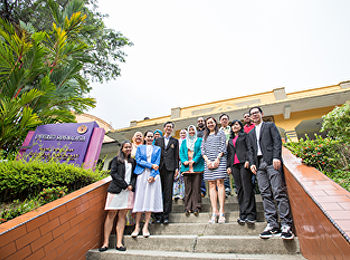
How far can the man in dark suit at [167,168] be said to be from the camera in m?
3.34

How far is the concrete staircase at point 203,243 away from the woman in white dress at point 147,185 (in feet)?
0.90

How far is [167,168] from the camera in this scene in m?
3.65

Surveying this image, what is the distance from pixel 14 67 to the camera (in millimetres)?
4668

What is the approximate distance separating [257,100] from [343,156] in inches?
251

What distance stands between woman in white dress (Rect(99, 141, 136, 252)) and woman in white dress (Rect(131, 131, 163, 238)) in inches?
4.5

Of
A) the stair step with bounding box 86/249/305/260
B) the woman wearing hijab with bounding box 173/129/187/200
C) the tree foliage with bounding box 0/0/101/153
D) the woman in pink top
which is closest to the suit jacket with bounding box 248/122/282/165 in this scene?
the woman in pink top

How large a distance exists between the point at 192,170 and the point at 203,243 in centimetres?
131

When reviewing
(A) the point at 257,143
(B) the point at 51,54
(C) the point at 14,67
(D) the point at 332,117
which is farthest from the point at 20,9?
(D) the point at 332,117

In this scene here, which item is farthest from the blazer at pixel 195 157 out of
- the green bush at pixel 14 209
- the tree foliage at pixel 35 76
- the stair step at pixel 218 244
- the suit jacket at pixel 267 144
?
the tree foliage at pixel 35 76

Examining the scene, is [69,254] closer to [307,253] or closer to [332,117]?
[307,253]

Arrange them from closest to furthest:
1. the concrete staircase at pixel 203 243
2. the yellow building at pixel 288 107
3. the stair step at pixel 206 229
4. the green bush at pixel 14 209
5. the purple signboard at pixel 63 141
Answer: the concrete staircase at pixel 203 243 < the green bush at pixel 14 209 < the stair step at pixel 206 229 < the purple signboard at pixel 63 141 < the yellow building at pixel 288 107

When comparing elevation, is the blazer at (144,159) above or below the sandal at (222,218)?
above

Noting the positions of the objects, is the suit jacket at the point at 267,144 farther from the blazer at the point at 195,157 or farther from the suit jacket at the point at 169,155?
the suit jacket at the point at 169,155

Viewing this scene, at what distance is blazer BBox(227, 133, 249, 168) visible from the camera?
10.6 feet
